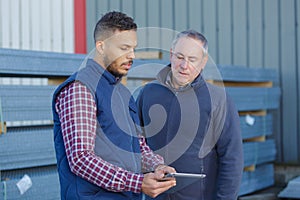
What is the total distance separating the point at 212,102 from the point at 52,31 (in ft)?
21.2

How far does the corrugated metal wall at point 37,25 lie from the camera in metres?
9.84

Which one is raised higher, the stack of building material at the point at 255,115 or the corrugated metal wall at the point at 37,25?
the corrugated metal wall at the point at 37,25

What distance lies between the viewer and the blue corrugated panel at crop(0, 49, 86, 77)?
16.0 ft

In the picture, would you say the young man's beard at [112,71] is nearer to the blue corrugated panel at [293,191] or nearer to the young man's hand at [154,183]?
the young man's hand at [154,183]

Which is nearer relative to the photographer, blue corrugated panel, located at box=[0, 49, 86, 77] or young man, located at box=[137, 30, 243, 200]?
young man, located at box=[137, 30, 243, 200]

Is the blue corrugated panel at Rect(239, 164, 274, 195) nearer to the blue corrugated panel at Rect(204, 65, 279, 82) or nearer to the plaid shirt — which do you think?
the blue corrugated panel at Rect(204, 65, 279, 82)

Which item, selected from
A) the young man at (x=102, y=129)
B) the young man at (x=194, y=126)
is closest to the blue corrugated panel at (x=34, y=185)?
the young man at (x=194, y=126)

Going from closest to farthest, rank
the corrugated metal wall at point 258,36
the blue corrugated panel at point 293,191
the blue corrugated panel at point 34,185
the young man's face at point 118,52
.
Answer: the young man's face at point 118,52, the blue corrugated panel at point 34,185, the blue corrugated panel at point 293,191, the corrugated metal wall at point 258,36

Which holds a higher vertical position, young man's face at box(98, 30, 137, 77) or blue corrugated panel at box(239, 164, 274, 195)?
young man's face at box(98, 30, 137, 77)

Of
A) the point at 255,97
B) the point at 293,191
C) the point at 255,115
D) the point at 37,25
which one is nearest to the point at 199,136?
the point at 293,191

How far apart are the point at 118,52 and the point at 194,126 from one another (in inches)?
43.6

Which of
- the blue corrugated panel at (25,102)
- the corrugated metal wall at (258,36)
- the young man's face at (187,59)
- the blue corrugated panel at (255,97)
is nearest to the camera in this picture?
the young man's face at (187,59)

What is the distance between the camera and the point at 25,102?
16.6 ft

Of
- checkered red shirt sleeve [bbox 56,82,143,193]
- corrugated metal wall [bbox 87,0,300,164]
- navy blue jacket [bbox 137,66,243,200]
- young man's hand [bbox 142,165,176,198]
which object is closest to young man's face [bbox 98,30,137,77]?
checkered red shirt sleeve [bbox 56,82,143,193]
